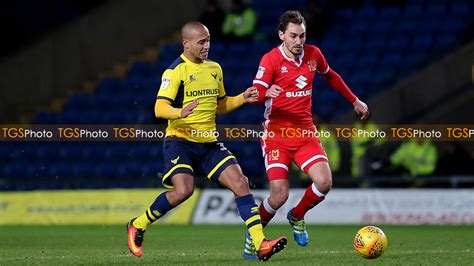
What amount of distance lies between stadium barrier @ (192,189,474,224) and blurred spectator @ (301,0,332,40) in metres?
5.19

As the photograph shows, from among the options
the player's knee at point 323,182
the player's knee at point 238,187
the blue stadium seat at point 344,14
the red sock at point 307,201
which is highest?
the player's knee at point 238,187

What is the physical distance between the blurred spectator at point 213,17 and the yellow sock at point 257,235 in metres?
12.8

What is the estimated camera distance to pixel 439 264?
350 inches

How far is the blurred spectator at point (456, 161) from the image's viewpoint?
1700 centimetres

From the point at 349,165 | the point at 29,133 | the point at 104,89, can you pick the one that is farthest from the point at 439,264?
the point at 104,89

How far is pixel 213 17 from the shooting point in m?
21.7

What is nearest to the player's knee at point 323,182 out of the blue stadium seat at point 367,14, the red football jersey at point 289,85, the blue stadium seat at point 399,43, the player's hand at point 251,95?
the red football jersey at point 289,85

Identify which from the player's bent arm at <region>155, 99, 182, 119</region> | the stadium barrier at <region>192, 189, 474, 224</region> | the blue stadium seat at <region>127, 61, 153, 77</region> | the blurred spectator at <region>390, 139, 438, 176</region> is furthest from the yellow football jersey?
the blue stadium seat at <region>127, 61, 153, 77</region>

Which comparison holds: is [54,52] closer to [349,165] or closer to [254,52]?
[254,52]

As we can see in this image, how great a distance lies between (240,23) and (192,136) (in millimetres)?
13185

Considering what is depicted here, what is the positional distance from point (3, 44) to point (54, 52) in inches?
60.8

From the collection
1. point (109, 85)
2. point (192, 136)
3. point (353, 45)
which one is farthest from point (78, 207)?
point (192, 136)

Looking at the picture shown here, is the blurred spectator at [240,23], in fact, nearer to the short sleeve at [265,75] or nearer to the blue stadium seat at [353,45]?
the blue stadium seat at [353,45]

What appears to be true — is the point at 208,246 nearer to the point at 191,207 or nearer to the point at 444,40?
the point at 191,207
